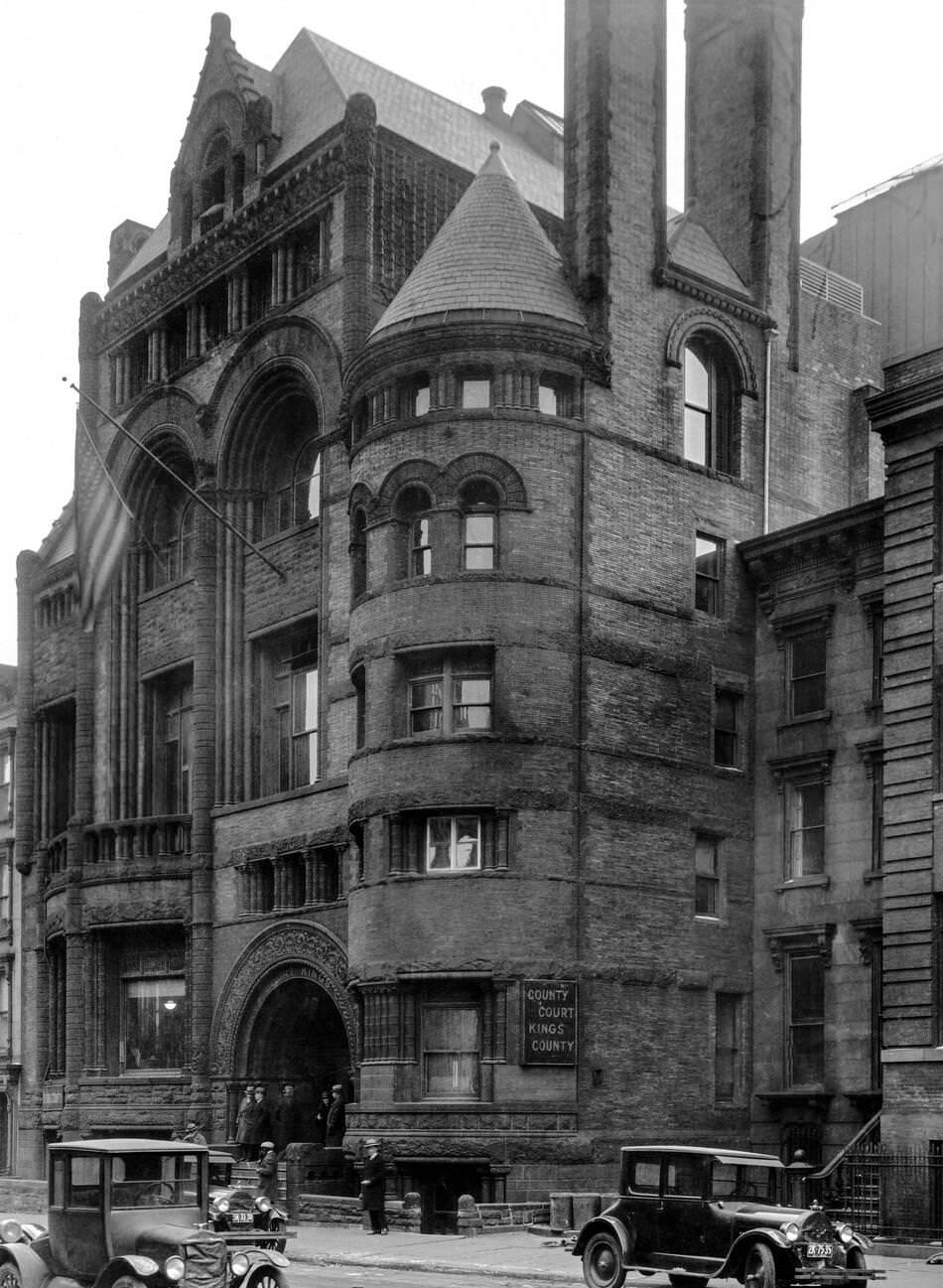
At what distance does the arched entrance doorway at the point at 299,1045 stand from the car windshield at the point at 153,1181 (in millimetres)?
21025

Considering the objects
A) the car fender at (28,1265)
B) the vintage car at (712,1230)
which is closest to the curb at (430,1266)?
the vintage car at (712,1230)

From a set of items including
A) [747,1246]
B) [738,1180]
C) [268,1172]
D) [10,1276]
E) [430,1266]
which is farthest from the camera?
[268,1172]

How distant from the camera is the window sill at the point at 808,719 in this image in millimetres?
37625

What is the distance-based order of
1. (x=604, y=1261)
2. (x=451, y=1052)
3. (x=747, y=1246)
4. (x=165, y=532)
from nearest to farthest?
(x=747, y=1246) < (x=604, y=1261) < (x=451, y=1052) < (x=165, y=532)

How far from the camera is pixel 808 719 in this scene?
1497 inches

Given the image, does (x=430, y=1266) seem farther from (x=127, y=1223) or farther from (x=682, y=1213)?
(x=127, y=1223)

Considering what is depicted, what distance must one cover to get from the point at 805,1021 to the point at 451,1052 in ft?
23.7

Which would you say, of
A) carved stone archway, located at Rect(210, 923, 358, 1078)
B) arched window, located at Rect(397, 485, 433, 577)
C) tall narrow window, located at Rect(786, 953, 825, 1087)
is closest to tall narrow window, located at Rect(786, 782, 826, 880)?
tall narrow window, located at Rect(786, 953, 825, 1087)

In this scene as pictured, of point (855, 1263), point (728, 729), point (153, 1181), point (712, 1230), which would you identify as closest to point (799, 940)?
point (728, 729)

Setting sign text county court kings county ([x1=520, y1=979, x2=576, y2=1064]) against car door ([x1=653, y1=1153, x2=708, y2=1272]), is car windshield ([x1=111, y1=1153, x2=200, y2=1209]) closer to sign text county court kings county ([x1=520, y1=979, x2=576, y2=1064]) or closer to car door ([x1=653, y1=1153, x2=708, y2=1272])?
car door ([x1=653, y1=1153, x2=708, y2=1272])

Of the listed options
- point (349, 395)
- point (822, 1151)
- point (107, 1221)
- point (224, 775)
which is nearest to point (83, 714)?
point (224, 775)

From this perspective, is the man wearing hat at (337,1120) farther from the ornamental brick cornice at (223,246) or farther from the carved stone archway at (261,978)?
the ornamental brick cornice at (223,246)

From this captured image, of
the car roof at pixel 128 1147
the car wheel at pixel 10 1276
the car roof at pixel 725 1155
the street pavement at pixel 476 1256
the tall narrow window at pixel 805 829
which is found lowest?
the street pavement at pixel 476 1256

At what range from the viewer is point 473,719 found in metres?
35.8
